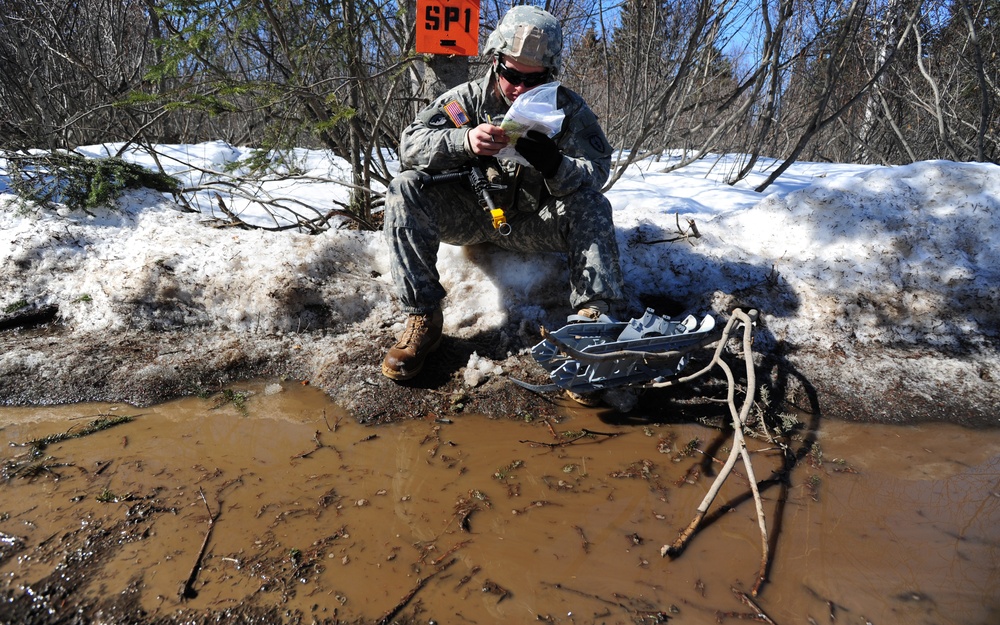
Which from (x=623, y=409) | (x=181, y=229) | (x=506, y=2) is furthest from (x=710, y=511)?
(x=506, y=2)

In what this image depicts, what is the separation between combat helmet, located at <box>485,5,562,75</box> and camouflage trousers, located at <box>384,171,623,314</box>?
2.01 ft

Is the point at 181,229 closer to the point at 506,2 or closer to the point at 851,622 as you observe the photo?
the point at 506,2

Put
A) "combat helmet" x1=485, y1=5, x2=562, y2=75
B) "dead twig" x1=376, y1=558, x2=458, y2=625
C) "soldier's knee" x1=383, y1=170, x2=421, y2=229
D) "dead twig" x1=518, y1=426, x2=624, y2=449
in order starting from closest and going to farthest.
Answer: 1. "dead twig" x1=376, y1=558, x2=458, y2=625
2. "dead twig" x1=518, y1=426, x2=624, y2=449
3. "combat helmet" x1=485, y1=5, x2=562, y2=75
4. "soldier's knee" x1=383, y1=170, x2=421, y2=229

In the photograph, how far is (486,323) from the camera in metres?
2.73

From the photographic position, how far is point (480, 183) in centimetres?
220

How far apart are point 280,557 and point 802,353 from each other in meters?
2.47

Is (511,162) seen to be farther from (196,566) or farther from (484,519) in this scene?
(196,566)

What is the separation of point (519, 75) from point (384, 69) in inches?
70.3

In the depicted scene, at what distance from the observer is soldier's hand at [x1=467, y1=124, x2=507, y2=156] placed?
6.73 feet

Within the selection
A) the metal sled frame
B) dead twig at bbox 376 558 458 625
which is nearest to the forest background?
the metal sled frame

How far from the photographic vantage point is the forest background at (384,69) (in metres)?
3.07

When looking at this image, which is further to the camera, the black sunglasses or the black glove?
the black sunglasses

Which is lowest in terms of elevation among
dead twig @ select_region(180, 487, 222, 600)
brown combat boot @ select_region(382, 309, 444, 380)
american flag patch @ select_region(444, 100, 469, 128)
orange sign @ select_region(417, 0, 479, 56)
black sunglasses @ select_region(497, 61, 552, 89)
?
dead twig @ select_region(180, 487, 222, 600)

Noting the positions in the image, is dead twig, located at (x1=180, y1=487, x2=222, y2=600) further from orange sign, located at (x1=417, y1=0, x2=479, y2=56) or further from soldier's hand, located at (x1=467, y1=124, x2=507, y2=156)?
orange sign, located at (x1=417, y1=0, x2=479, y2=56)
